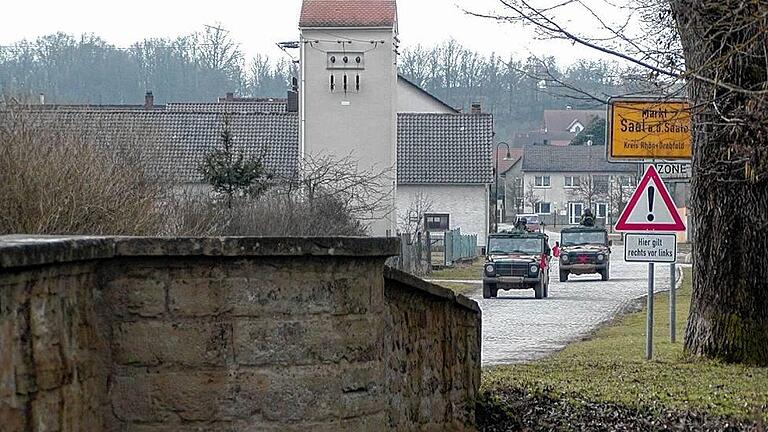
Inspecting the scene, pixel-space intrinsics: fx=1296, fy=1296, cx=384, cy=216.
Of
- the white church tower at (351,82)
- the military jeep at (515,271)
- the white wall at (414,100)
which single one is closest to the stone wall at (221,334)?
the military jeep at (515,271)

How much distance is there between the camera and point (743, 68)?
12.8 metres

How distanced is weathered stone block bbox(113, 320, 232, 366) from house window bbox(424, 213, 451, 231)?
64325 millimetres

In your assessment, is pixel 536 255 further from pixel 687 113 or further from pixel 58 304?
pixel 58 304

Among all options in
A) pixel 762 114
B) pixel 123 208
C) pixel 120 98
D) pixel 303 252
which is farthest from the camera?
pixel 120 98

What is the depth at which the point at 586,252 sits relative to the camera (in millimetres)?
45375

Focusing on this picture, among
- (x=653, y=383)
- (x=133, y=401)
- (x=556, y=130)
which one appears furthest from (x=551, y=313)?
(x=556, y=130)

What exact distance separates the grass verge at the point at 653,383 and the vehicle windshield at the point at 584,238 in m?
29.9

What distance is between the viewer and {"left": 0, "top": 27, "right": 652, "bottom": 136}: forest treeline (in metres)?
13.3

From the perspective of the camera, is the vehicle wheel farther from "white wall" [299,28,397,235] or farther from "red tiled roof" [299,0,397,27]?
"red tiled roof" [299,0,397,27]

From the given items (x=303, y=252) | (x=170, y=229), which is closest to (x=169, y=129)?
(x=170, y=229)

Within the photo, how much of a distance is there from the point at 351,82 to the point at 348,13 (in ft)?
9.04

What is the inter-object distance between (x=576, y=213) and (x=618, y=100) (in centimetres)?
10363

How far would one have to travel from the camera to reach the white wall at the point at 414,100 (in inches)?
3007

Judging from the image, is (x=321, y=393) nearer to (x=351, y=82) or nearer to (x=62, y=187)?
(x=62, y=187)
